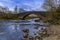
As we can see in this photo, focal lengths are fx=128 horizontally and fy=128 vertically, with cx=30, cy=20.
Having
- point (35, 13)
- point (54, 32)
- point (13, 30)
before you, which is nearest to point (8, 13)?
point (13, 30)

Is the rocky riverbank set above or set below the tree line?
below

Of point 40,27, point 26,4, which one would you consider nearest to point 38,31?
point 40,27

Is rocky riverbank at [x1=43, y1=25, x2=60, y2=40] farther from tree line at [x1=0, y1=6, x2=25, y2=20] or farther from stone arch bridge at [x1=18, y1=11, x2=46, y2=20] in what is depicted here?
tree line at [x1=0, y1=6, x2=25, y2=20]

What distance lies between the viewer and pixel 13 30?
64.9 inches

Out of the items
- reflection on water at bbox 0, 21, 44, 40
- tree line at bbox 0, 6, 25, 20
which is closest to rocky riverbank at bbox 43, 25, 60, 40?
reflection on water at bbox 0, 21, 44, 40

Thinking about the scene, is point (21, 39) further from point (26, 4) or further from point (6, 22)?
point (26, 4)

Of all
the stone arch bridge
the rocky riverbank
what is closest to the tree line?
the stone arch bridge

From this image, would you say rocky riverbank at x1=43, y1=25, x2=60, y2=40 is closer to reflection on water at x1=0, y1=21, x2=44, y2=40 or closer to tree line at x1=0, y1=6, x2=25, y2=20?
reflection on water at x1=0, y1=21, x2=44, y2=40

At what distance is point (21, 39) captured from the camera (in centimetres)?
161

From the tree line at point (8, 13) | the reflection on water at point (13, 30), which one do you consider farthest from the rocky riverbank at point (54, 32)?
the tree line at point (8, 13)

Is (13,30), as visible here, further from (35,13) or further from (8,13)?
(35,13)

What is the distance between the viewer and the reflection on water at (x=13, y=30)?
→ 5.28 ft

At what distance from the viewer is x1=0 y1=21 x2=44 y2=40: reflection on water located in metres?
1.61

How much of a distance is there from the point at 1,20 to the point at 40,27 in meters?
0.52
